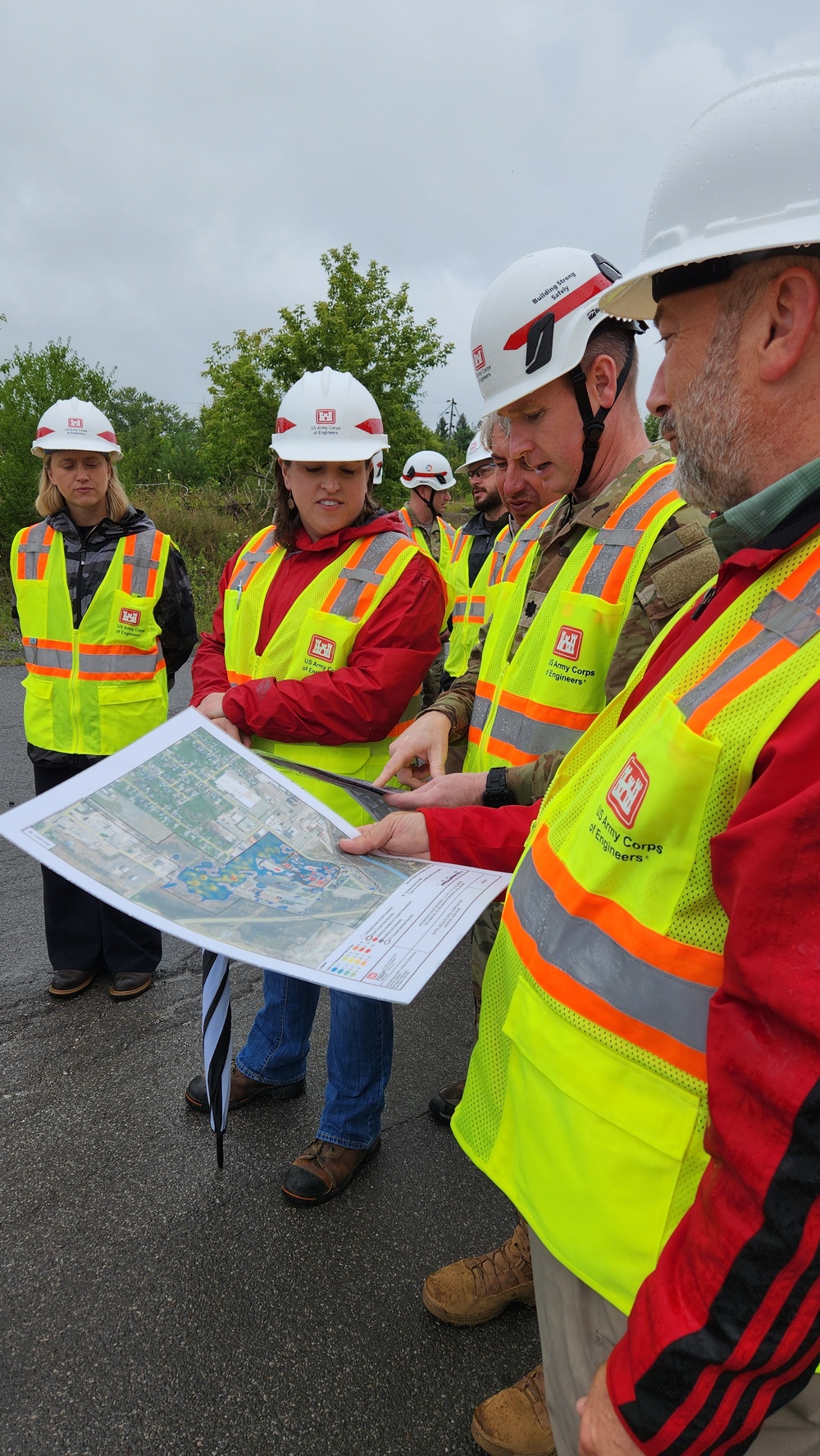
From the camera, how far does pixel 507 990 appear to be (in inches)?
49.6

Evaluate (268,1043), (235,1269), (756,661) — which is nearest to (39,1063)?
(268,1043)

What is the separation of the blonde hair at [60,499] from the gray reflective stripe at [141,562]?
0.16 m

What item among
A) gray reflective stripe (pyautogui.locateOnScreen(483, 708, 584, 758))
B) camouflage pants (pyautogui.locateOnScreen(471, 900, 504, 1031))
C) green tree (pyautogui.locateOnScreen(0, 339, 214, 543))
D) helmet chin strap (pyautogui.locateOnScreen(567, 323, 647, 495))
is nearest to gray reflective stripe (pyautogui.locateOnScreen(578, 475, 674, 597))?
helmet chin strap (pyautogui.locateOnScreen(567, 323, 647, 495))

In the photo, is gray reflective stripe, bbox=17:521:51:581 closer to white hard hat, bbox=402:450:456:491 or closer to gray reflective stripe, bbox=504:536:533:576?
gray reflective stripe, bbox=504:536:533:576

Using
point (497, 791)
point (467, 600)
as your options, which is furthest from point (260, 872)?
point (467, 600)

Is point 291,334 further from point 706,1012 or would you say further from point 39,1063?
point 706,1012

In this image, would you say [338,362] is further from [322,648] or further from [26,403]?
[322,648]

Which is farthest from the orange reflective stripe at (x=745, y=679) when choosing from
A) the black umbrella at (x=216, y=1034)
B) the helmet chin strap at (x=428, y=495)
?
the helmet chin strap at (x=428, y=495)

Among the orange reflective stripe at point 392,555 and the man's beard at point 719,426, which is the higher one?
the man's beard at point 719,426

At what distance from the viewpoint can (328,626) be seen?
254 centimetres

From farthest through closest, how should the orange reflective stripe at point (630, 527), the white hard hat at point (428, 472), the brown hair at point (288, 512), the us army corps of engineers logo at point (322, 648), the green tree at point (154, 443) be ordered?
the green tree at point (154, 443)
the white hard hat at point (428, 472)
the brown hair at point (288, 512)
the us army corps of engineers logo at point (322, 648)
the orange reflective stripe at point (630, 527)

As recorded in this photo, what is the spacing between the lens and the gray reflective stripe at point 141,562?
3.68 m

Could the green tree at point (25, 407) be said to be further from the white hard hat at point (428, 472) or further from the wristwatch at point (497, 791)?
the wristwatch at point (497, 791)

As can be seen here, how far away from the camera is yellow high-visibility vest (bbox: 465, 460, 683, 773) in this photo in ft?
5.65
